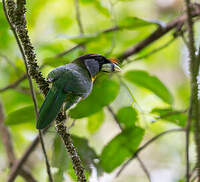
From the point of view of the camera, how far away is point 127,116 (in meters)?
1.92

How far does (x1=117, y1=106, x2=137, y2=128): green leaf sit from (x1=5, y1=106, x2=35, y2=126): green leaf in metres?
0.48

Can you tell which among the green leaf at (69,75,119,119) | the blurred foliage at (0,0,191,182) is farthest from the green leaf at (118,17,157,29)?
the green leaf at (69,75,119,119)

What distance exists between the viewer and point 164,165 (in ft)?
15.2

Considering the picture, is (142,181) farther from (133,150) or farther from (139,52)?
(133,150)

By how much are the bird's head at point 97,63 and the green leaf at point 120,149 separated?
363 mm

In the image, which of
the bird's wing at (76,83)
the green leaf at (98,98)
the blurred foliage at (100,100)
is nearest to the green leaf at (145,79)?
the blurred foliage at (100,100)

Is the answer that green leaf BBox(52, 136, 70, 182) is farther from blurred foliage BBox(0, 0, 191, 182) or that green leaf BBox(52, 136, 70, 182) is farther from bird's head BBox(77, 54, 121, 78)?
bird's head BBox(77, 54, 121, 78)

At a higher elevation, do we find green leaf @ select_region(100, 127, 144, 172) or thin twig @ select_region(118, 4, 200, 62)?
thin twig @ select_region(118, 4, 200, 62)

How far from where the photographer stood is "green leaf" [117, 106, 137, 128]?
1899mm

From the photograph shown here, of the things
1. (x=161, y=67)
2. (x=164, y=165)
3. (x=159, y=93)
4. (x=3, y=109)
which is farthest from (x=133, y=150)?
(x=161, y=67)

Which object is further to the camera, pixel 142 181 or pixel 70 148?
pixel 142 181

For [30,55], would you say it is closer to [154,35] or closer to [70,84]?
[70,84]

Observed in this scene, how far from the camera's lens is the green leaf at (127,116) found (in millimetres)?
1899

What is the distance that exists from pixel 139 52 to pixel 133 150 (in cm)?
90
